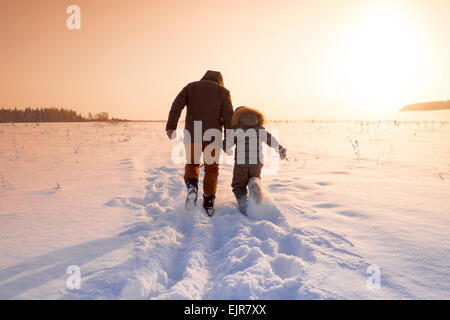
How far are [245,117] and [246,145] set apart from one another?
0.38 meters

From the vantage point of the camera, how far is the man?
3172mm

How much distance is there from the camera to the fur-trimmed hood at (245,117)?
123 inches

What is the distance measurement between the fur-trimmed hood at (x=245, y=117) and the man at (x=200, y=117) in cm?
15

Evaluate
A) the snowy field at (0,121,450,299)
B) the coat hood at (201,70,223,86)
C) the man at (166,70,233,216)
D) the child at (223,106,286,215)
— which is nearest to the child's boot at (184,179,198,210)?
the man at (166,70,233,216)

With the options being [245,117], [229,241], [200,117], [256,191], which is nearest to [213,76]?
[200,117]

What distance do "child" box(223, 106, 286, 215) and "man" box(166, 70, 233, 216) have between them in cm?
20

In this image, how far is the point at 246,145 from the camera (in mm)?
3170

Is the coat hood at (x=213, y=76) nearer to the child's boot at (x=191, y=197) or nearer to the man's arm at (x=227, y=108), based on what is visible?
the man's arm at (x=227, y=108)

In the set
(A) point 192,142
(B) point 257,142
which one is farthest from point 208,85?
(B) point 257,142

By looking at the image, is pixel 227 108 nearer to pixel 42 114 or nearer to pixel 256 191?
pixel 256 191

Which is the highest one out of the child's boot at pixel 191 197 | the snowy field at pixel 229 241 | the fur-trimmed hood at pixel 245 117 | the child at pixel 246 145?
the fur-trimmed hood at pixel 245 117

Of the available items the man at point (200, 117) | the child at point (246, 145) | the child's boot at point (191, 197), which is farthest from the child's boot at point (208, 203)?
the child at point (246, 145)
